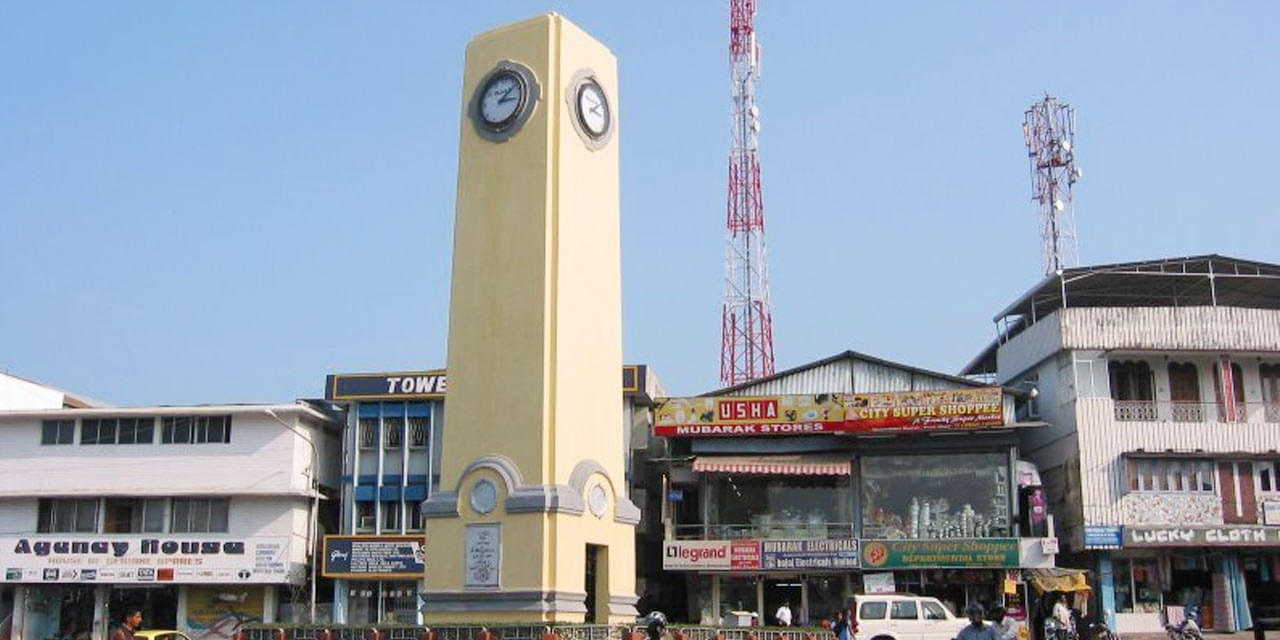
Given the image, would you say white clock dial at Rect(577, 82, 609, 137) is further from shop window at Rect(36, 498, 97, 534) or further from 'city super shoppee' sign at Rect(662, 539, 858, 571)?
shop window at Rect(36, 498, 97, 534)

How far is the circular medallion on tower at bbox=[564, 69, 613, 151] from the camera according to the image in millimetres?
23047

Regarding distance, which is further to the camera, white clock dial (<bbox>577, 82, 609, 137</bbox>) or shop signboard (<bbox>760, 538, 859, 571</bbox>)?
shop signboard (<bbox>760, 538, 859, 571</bbox>)

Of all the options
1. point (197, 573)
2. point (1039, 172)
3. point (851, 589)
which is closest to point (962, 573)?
point (851, 589)

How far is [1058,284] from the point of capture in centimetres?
3628

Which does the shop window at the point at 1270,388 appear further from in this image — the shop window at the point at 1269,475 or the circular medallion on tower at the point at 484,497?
the circular medallion on tower at the point at 484,497

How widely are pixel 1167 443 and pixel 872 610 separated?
11.9 metres

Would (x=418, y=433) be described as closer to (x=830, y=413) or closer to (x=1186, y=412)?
(x=830, y=413)

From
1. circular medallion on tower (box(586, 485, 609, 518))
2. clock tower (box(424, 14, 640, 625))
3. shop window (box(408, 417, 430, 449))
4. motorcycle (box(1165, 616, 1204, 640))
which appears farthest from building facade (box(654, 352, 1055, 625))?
clock tower (box(424, 14, 640, 625))

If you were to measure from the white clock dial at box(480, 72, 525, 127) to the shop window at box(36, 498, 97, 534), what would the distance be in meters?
21.3

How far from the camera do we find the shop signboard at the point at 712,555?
114 feet

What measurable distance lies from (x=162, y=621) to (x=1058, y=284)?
27077 mm

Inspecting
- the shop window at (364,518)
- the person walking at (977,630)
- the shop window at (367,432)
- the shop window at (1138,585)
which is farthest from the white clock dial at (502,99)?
the shop window at (1138,585)

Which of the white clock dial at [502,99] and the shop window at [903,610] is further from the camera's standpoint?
the shop window at [903,610]

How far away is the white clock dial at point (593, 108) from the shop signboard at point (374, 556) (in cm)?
1612
